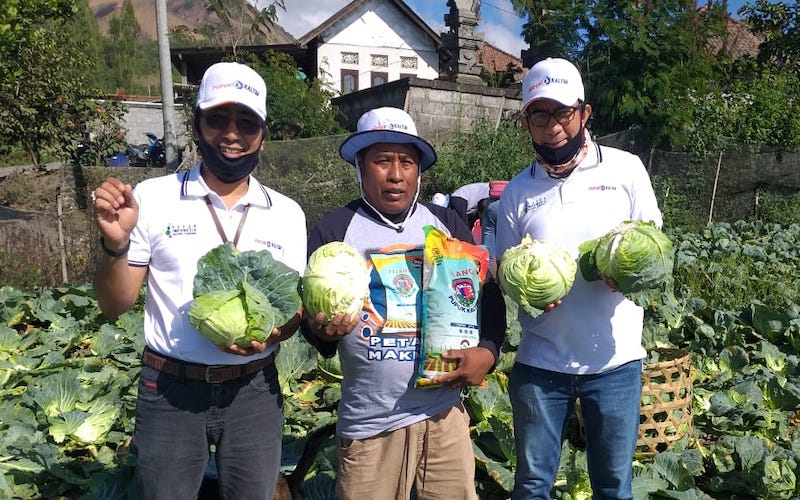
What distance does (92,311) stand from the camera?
7.08m

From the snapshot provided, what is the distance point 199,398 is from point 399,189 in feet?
3.87

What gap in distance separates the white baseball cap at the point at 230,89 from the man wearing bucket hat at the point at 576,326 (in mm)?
1261

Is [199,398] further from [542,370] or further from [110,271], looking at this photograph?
[542,370]

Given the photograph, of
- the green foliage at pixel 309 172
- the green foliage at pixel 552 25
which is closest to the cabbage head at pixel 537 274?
the green foliage at pixel 309 172

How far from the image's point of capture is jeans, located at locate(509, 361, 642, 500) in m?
2.90

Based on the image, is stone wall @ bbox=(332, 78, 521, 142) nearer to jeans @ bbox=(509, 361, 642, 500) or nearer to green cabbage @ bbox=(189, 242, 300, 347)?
jeans @ bbox=(509, 361, 642, 500)

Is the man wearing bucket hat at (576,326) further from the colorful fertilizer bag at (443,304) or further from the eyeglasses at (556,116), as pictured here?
the colorful fertilizer bag at (443,304)

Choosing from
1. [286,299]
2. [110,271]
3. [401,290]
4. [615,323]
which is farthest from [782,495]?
[110,271]

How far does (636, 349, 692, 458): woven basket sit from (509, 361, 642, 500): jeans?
121 cm

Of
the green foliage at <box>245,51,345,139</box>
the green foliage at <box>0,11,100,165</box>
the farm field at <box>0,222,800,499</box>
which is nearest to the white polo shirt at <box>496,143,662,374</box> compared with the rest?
the farm field at <box>0,222,800,499</box>

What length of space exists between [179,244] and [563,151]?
1.75 m

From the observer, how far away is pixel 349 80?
28.4 m

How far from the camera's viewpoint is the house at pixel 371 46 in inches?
1094

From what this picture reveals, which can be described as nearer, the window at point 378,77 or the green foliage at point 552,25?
the green foliage at point 552,25
